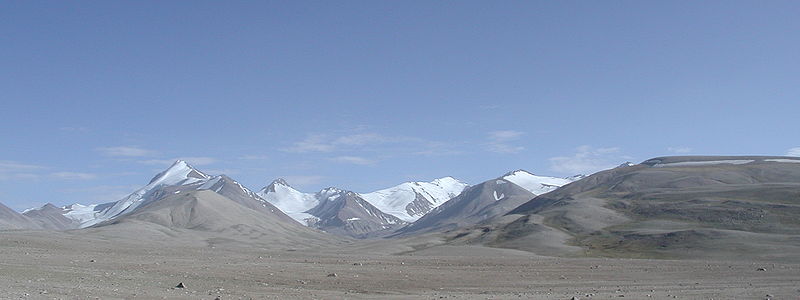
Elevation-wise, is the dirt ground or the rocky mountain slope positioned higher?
the rocky mountain slope

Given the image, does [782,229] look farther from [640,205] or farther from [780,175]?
[780,175]

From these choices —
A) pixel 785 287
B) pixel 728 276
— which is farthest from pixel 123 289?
pixel 728 276

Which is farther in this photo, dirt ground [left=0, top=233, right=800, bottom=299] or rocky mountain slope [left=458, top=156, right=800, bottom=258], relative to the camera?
rocky mountain slope [left=458, top=156, right=800, bottom=258]

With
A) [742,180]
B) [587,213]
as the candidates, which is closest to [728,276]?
[587,213]

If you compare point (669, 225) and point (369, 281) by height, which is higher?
point (669, 225)

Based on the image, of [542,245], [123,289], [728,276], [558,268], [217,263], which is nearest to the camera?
[123,289]

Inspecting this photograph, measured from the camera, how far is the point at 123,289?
1091 inches

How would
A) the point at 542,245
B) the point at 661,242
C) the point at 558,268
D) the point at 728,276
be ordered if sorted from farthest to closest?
the point at 542,245 → the point at 661,242 → the point at 558,268 → the point at 728,276

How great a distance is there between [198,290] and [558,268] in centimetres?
2906

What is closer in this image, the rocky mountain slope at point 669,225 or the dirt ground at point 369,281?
the dirt ground at point 369,281

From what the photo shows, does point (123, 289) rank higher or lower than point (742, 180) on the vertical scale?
lower

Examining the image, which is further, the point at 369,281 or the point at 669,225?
the point at 669,225

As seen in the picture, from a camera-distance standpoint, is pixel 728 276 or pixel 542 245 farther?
pixel 542 245

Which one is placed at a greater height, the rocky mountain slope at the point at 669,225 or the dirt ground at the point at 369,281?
the rocky mountain slope at the point at 669,225
